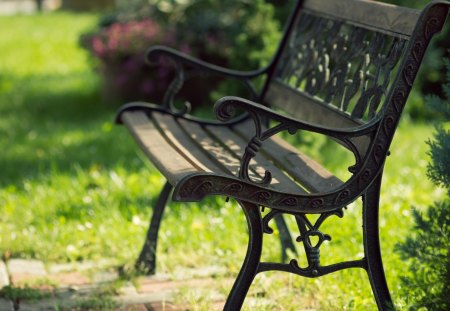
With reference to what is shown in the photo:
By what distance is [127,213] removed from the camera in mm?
4172

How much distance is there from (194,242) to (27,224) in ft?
2.77

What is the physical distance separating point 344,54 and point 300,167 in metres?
0.56

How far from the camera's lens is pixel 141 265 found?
3.51 meters

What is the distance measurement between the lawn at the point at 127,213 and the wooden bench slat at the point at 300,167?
51 centimetres

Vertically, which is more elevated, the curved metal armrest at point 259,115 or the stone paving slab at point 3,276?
the curved metal armrest at point 259,115

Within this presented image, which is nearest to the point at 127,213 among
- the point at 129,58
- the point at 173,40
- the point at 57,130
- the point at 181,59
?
the point at 181,59

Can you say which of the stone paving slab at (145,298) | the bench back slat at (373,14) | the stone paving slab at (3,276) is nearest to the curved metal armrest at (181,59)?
the bench back slat at (373,14)

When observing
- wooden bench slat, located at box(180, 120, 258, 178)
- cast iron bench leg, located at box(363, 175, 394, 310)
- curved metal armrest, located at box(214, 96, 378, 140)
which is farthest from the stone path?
curved metal armrest, located at box(214, 96, 378, 140)

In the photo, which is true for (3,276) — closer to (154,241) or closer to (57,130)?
(154,241)

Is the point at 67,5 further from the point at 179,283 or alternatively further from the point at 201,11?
the point at 179,283

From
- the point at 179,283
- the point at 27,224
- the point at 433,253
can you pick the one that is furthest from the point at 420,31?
the point at 27,224

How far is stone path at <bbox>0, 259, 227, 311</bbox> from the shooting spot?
3180 millimetres

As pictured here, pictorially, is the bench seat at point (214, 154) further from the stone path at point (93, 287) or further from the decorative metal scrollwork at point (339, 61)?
the stone path at point (93, 287)

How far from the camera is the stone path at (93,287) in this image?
3.18 meters
